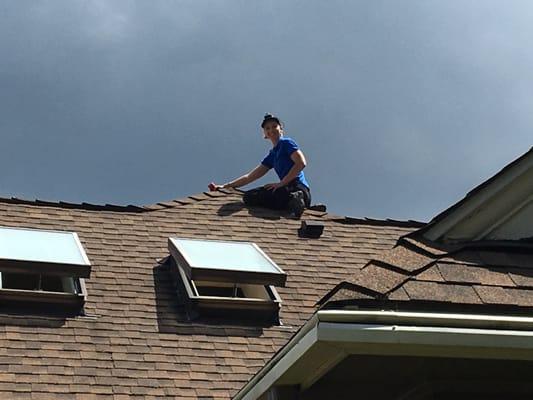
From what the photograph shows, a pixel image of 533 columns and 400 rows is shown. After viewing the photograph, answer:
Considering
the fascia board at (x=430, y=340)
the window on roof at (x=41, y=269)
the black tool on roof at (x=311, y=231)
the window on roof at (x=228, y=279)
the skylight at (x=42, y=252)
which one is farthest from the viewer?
the black tool on roof at (x=311, y=231)

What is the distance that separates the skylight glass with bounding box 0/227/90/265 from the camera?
7.91 m

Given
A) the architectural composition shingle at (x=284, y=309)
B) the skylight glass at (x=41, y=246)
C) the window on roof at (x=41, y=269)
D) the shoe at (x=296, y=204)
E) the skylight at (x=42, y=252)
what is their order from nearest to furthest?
1. the architectural composition shingle at (x=284, y=309)
2. the window on roof at (x=41, y=269)
3. the skylight at (x=42, y=252)
4. the skylight glass at (x=41, y=246)
5. the shoe at (x=296, y=204)

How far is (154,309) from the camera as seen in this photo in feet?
25.9

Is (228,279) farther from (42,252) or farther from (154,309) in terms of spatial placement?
(42,252)

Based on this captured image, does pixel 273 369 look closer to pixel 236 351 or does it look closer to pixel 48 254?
pixel 236 351

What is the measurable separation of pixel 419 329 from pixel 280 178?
734 cm

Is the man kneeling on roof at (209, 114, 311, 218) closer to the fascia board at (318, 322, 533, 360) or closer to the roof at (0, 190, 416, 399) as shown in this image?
the roof at (0, 190, 416, 399)

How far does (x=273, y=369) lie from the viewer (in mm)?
4504

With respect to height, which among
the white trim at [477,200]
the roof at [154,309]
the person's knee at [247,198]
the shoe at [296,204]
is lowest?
the white trim at [477,200]

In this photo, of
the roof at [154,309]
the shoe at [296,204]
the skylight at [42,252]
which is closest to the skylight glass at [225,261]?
the roof at [154,309]

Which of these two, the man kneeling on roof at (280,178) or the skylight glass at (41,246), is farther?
the man kneeling on roof at (280,178)

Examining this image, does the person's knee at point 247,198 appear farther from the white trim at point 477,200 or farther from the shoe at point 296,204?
the white trim at point 477,200

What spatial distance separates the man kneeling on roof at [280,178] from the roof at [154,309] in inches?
6.0

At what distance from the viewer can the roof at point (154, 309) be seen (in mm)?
6750
